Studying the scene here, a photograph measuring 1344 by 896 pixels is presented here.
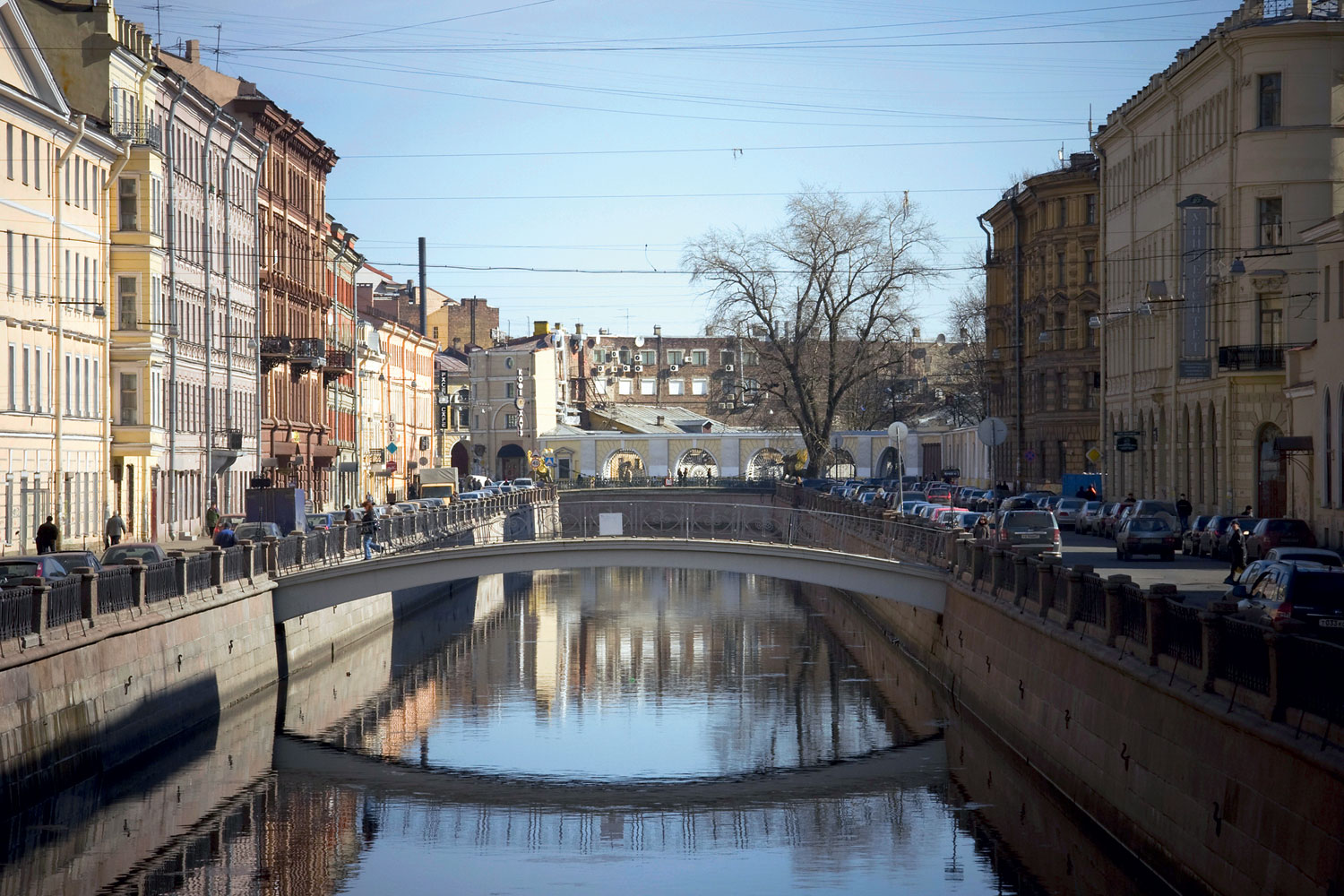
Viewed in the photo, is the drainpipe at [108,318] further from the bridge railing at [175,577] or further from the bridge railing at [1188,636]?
the bridge railing at [1188,636]

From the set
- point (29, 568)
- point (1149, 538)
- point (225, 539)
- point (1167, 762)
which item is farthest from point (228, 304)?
point (1167, 762)

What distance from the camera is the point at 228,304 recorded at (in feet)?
217

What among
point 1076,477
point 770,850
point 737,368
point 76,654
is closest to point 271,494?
point 76,654

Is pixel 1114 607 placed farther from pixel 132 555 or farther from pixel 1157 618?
pixel 132 555

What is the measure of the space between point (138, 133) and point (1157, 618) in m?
42.3

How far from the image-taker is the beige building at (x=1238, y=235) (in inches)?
2200

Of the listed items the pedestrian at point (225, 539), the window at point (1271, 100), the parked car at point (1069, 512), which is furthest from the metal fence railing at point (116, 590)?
the parked car at point (1069, 512)

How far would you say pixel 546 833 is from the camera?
27.6 metres

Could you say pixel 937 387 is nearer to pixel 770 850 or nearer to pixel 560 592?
pixel 560 592

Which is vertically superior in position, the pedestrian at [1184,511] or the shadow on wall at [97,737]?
the pedestrian at [1184,511]

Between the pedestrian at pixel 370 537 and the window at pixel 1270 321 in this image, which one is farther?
the window at pixel 1270 321

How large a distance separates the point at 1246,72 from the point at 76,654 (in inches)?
1690

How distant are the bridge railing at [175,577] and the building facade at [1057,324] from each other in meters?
43.4

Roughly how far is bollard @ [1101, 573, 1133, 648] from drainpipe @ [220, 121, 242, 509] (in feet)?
151
